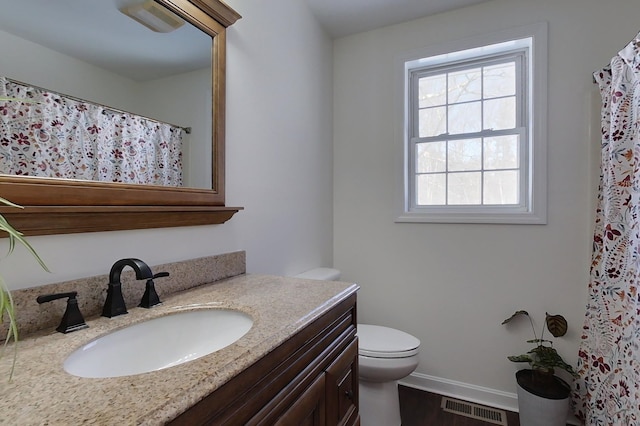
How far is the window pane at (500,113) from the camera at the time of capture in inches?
80.0

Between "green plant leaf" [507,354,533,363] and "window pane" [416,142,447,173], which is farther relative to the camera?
"window pane" [416,142,447,173]

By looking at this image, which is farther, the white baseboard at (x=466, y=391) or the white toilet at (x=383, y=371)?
the white baseboard at (x=466, y=391)

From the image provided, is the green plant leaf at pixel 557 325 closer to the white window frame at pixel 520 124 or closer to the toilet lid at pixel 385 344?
the white window frame at pixel 520 124

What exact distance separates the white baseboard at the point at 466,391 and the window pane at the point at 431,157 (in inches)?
55.6

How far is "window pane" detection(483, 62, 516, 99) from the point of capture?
2033mm

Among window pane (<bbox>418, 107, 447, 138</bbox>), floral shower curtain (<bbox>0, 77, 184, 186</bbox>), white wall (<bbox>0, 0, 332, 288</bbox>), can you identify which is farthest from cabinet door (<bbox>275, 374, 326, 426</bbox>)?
window pane (<bbox>418, 107, 447, 138</bbox>)

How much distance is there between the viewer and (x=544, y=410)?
5.29 ft

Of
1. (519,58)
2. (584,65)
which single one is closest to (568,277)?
(584,65)

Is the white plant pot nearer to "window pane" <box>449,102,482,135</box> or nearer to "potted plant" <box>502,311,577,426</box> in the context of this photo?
"potted plant" <box>502,311,577,426</box>

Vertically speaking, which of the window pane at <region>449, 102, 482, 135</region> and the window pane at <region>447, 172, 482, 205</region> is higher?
the window pane at <region>449, 102, 482, 135</region>

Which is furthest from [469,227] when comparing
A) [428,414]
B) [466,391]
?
[428,414]

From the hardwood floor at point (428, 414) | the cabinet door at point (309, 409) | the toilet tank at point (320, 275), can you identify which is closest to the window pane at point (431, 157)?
the toilet tank at point (320, 275)

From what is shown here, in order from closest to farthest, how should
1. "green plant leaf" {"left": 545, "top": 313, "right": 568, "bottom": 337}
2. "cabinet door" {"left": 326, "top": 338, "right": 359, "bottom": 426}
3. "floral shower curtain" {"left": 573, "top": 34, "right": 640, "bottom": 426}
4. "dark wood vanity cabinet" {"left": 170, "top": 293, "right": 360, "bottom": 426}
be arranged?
"dark wood vanity cabinet" {"left": 170, "top": 293, "right": 360, "bottom": 426}, "cabinet door" {"left": 326, "top": 338, "right": 359, "bottom": 426}, "floral shower curtain" {"left": 573, "top": 34, "right": 640, "bottom": 426}, "green plant leaf" {"left": 545, "top": 313, "right": 568, "bottom": 337}

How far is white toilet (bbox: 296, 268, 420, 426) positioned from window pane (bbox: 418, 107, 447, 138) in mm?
1386
